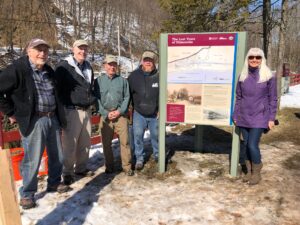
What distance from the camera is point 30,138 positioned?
3.95m

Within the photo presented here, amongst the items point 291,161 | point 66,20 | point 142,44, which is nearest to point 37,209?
point 291,161

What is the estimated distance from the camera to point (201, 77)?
4.95 m

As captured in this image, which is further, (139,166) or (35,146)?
(139,166)

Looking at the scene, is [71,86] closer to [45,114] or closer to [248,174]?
[45,114]

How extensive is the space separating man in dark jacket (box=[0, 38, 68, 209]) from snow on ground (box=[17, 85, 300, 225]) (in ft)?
1.90

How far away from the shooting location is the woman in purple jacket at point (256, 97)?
4465mm

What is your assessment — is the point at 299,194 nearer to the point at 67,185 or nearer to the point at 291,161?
A: the point at 291,161

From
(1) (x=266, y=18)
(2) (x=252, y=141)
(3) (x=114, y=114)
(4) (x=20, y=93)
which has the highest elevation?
(1) (x=266, y=18)

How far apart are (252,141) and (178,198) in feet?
4.38

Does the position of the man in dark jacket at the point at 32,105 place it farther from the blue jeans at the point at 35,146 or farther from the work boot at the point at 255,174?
the work boot at the point at 255,174

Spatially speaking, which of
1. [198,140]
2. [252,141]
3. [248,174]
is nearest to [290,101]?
Result: [198,140]

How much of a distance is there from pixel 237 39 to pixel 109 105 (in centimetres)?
215

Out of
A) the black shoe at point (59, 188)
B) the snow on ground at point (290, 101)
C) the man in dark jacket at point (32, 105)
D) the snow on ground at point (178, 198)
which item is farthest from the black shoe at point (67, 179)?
the snow on ground at point (290, 101)

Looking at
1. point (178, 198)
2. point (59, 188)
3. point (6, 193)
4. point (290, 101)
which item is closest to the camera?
point (6, 193)
